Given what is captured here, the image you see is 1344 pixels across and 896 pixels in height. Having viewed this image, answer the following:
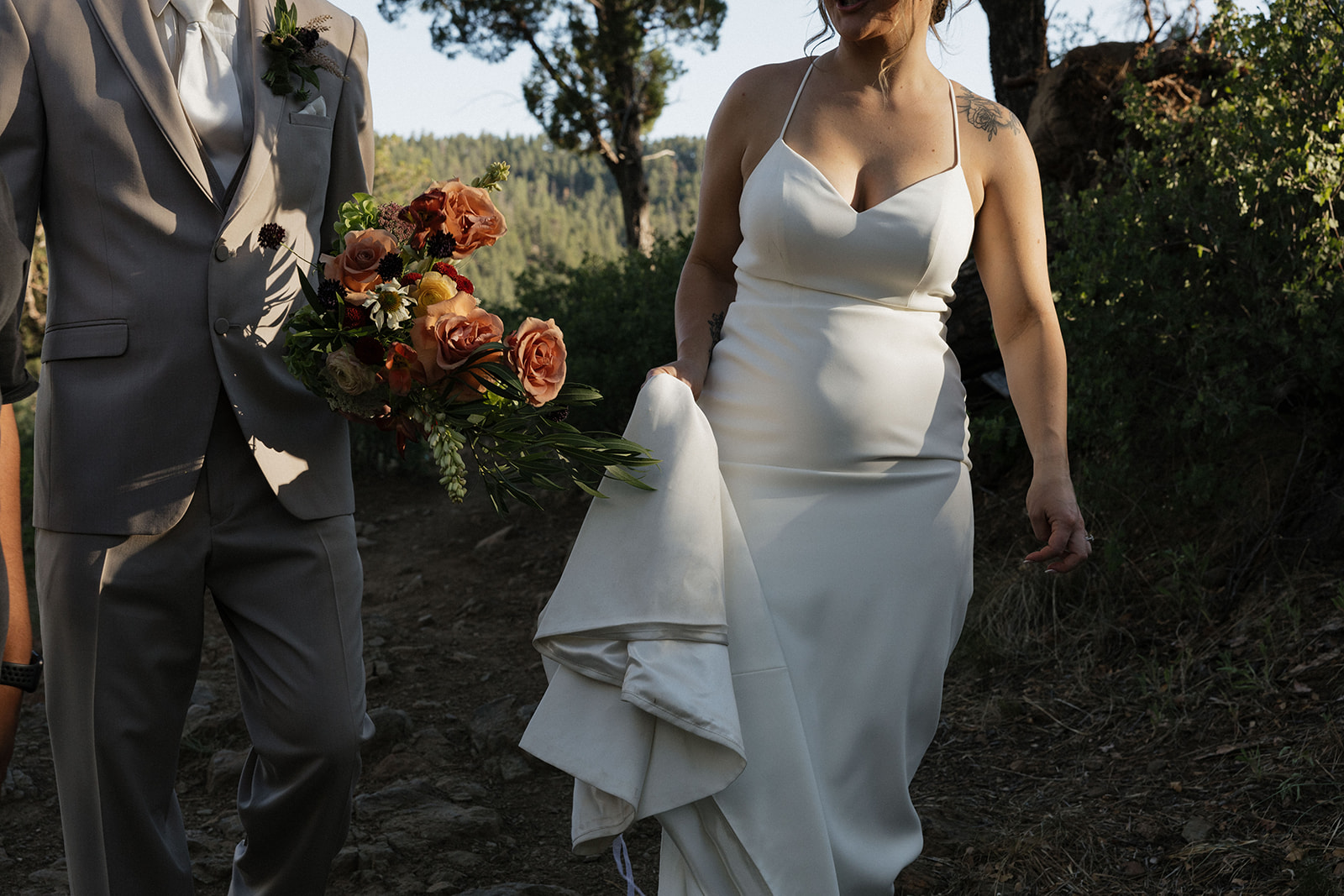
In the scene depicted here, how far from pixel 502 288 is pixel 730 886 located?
3769 inches

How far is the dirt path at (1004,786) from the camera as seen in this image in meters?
3.65

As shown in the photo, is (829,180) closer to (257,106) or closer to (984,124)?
(984,124)

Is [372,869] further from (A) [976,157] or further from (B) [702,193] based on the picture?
(A) [976,157]

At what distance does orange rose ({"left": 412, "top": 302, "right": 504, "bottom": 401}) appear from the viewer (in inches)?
93.0

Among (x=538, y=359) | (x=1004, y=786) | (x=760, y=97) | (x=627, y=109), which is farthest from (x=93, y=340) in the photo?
(x=627, y=109)

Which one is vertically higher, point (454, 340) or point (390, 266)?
point (390, 266)

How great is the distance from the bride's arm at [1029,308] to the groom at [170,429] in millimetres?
1629

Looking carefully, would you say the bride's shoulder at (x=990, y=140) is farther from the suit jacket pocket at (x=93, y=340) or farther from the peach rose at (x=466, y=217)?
the suit jacket pocket at (x=93, y=340)

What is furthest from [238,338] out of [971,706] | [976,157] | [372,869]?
[971,706]

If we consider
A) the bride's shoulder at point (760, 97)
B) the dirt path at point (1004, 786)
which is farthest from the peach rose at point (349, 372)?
the dirt path at point (1004, 786)

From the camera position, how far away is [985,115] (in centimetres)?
271

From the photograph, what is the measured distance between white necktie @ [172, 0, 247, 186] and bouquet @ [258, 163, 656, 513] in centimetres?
26

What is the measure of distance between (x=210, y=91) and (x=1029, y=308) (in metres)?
2.00

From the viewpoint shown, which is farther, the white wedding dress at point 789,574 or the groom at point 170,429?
the groom at point 170,429
